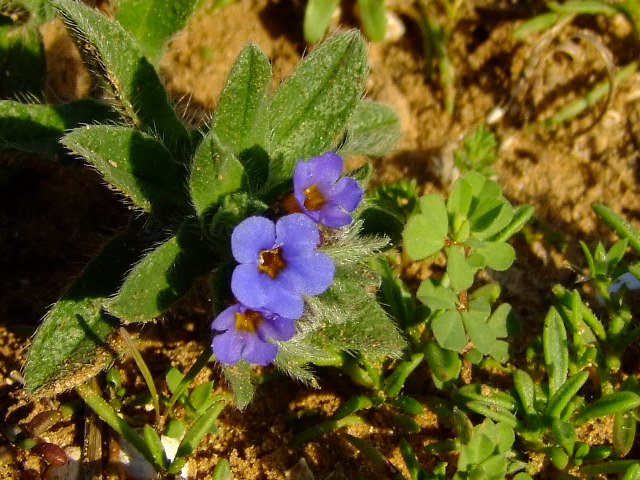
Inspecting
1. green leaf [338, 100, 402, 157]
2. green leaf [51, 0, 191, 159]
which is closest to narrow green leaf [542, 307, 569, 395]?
green leaf [338, 100, 402, 157]

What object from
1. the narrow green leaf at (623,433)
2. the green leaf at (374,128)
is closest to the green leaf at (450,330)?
the narrow green leaf at (623,433)

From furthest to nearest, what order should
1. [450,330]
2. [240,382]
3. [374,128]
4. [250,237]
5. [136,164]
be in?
[374,128] < [450,330] < [136,164] < [240,382] < [250,237]

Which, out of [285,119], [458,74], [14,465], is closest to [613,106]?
[458,74]

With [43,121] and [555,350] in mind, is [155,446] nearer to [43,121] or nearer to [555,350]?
[43,121]

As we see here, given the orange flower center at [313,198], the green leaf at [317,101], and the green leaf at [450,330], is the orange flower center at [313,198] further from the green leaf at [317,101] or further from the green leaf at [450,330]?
the green leaf at [450,330]

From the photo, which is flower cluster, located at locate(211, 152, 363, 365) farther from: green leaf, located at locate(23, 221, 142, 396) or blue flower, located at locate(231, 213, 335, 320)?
green leaf, located at locate(23, 221, 142, 396)

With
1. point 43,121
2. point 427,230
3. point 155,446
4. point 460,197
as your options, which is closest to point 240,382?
point 155,446
